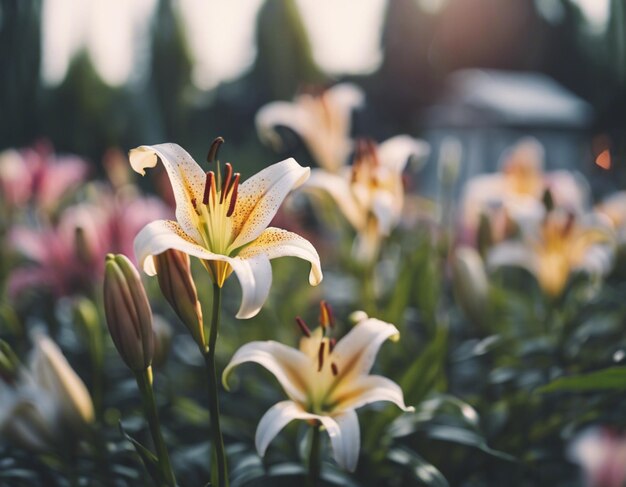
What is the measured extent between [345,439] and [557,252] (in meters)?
0.58

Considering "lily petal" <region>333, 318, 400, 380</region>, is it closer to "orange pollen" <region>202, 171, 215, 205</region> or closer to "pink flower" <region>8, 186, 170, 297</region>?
"orange pollen" <region>202, 171, 215, 205</region>

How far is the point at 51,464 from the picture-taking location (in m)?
0.78

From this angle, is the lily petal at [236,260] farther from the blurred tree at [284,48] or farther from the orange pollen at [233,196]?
the blurred tree at [284,48]

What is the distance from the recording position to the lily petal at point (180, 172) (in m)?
0.56

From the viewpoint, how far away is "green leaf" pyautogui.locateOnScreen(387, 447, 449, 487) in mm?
666

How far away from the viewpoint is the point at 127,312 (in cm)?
55

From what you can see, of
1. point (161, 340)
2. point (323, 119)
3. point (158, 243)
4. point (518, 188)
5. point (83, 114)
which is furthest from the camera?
point (83, 114)

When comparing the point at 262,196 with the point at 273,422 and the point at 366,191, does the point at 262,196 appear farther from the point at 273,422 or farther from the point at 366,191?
the point at 366,191

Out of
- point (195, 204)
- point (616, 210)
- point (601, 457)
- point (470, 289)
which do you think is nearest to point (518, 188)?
point (616, 210)

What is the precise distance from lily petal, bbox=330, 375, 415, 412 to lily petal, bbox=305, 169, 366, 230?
14.4 inches

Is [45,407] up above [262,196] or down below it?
below

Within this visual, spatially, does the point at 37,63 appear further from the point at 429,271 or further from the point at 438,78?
the point at 438,78

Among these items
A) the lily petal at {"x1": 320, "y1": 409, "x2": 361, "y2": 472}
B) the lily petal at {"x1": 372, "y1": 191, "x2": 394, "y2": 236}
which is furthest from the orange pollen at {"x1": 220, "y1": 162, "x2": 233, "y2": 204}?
the lily petal at {"x1": 372, "y1": 191, "x2": 394, "y2": 236}

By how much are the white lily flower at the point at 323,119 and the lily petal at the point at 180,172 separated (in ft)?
1.90
